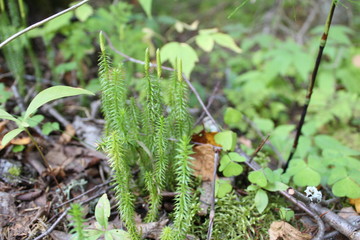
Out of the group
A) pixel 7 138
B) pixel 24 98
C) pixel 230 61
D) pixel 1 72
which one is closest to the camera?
pixel 7 138

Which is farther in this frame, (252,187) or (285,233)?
(252,187)

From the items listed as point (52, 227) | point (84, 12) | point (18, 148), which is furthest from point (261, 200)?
point (84, 12)

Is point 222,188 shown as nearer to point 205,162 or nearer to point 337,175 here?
point 205,162

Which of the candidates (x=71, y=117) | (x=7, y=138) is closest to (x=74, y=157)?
(x=71, y=117)

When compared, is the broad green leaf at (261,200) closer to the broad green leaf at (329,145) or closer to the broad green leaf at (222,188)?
the broad green leaf at (222,188)

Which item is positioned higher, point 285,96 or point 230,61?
point 230,61

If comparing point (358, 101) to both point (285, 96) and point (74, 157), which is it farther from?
point (74, 157)

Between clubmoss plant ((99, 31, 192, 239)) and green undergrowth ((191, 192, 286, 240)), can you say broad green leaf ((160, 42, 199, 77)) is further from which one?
green undergrowth ((191, 192, 286, 240))
